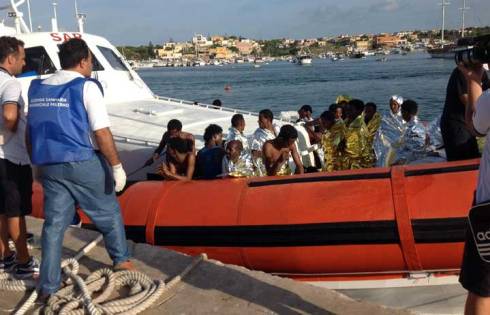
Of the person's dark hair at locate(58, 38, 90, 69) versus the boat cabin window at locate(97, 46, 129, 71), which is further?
the boat cabin window at locate(97, 46, 129, 71)

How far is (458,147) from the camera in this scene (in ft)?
13.1

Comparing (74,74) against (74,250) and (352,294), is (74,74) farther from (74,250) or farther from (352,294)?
(352,294)

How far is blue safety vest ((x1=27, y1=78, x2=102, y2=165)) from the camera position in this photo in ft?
9.14

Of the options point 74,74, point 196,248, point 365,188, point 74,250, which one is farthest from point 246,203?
point 74,74

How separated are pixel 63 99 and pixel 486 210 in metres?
2.09

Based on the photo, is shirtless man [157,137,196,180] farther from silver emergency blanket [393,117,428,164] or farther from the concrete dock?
silver emergency blanket [393,117,428,164]

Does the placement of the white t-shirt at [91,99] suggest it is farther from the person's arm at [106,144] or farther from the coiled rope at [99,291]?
the coiled rope at [99,291]

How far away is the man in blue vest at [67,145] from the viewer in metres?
2.80

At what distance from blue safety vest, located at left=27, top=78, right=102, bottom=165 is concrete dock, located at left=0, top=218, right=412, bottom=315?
87 centimetres

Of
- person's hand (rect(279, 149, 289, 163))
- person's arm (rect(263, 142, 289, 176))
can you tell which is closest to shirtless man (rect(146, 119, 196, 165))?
person's arm (rect(263, 142, 289, 176))

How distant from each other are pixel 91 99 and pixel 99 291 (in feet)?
3.67

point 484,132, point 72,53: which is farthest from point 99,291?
point 484,132

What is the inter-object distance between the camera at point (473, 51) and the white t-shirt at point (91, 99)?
179 cm

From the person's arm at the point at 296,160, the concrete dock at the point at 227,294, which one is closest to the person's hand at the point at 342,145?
the person's arm at the point at 296,160
